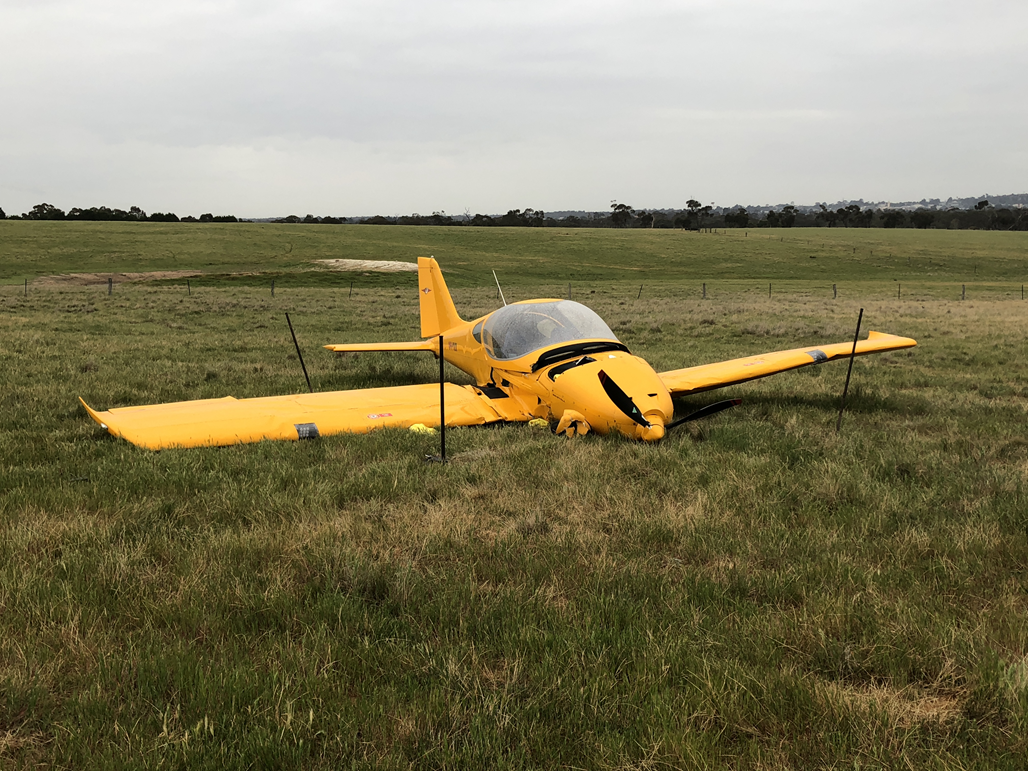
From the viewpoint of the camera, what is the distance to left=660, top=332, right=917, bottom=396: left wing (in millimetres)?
9164

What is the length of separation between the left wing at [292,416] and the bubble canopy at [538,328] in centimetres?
81

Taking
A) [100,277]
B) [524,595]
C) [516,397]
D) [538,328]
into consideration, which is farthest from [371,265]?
[524,595]

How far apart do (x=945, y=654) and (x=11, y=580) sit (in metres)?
5.07

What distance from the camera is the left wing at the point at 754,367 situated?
30.1 feet

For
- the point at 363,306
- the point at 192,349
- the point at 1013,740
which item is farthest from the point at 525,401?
the point at 363,306

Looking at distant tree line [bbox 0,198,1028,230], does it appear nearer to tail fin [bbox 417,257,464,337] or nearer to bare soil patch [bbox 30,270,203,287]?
bare soil patch [bbox 30,270,203,287]

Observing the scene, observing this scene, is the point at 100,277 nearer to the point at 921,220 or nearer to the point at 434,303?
the point at 434,303

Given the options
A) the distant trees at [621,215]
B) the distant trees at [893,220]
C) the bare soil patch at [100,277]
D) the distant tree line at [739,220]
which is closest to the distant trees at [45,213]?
the distant tree line at [739,220]

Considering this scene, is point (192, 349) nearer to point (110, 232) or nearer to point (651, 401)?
point (651, 401)

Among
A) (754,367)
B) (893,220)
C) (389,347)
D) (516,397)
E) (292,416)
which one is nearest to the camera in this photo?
(292,416)

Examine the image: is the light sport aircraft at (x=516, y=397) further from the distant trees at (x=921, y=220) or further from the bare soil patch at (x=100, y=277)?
the distant trees at (x=921, y=220)

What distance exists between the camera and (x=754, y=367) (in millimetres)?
9664

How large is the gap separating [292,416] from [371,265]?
56.3 meters

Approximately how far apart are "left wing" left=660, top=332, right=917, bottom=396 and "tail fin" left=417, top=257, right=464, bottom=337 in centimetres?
513
